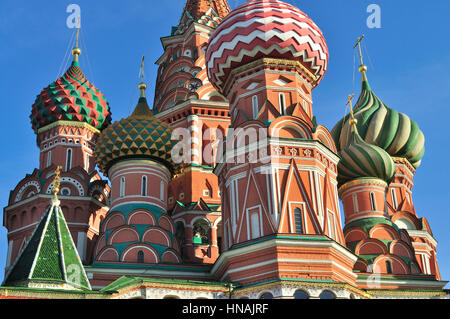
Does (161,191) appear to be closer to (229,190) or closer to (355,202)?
(229,190)

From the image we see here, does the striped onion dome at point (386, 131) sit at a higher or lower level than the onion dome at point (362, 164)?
higher

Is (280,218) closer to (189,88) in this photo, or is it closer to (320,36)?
(320,36)

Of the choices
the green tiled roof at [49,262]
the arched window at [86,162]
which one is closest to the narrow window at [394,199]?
the arched window at [86,162]

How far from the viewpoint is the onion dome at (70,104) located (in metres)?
22.6

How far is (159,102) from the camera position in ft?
81.7

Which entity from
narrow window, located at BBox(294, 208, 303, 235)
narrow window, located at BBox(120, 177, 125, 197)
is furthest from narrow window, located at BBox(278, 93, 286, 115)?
narrow window, located at BBox(120, 177, 125, 197)

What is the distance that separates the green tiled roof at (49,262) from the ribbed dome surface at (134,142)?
6.01 metres

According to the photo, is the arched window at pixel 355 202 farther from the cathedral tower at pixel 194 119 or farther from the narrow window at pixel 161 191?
the narrow window at pixel 161 191

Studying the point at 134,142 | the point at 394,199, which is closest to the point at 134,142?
the point at 134,142

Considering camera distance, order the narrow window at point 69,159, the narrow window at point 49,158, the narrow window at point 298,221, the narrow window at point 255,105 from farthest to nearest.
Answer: the narrow window at point 49,158 → the narrow window at point 69,159 → the narrow window at point 255,105 → the narrow window at point 298,221

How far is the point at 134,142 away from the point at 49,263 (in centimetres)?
709
